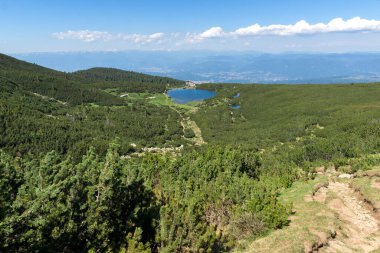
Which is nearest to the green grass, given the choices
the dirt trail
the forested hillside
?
the forested hillside

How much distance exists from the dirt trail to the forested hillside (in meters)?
3.05

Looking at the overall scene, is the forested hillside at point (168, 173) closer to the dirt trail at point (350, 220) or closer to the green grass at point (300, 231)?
the green grass at point (300, 231)

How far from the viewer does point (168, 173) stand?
3441 centimetres

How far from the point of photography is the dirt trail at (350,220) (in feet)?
58.2

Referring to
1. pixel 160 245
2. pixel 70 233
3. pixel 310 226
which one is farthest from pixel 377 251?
pixel 70 233

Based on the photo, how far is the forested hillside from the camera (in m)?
13.7

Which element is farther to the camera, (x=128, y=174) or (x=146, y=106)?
(x=146, y=106)

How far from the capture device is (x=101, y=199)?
15156 millimetres

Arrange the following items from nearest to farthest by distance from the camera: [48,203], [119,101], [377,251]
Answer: [48,203] → [377,251] → [119,101]

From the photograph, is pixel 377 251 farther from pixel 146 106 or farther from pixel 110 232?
pixel 146 106

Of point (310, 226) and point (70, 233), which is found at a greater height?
point (70, 233)

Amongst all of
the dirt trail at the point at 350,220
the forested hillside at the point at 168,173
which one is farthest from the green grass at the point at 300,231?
the dirt trail at the point at 350,220

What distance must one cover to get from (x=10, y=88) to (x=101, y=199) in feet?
545

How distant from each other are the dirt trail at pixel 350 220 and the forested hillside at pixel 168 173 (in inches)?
120
